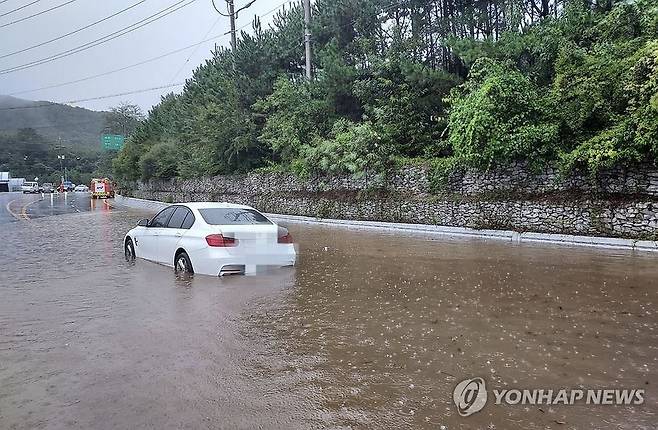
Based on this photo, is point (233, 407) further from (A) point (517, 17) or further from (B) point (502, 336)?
(A) point (517, 17)

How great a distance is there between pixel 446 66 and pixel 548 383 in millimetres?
20345

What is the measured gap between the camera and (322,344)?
557 cm

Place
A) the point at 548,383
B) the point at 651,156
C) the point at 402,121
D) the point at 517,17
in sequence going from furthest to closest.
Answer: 1. the point at 402,121
2. the point at 517,17
3. the point at 651,156
4. the point at 548,383

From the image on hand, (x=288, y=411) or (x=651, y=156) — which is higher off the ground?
(x=651, y=156)

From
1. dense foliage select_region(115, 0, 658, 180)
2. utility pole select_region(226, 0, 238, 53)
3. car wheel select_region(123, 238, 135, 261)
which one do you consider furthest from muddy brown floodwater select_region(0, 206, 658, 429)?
utility pole select_region(226, 0, 238, 53)

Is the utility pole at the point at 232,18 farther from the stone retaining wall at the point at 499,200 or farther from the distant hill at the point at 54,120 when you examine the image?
the distant hill at the point at 54,120

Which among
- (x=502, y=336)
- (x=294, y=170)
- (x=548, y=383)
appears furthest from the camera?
(x=294, y=170)

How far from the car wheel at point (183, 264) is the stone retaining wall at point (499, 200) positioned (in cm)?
1030

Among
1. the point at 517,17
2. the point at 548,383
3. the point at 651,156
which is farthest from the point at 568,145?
the point at 548,383

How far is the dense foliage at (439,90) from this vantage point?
13711 mm

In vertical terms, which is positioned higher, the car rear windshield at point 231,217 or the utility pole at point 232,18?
the utility pole at point 232,18

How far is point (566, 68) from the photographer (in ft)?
49.9

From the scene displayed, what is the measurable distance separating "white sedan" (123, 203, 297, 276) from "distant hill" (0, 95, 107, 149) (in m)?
55.4

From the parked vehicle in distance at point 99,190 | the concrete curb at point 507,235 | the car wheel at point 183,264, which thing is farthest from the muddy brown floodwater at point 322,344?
the parked vehicle in distance at point 99,190
